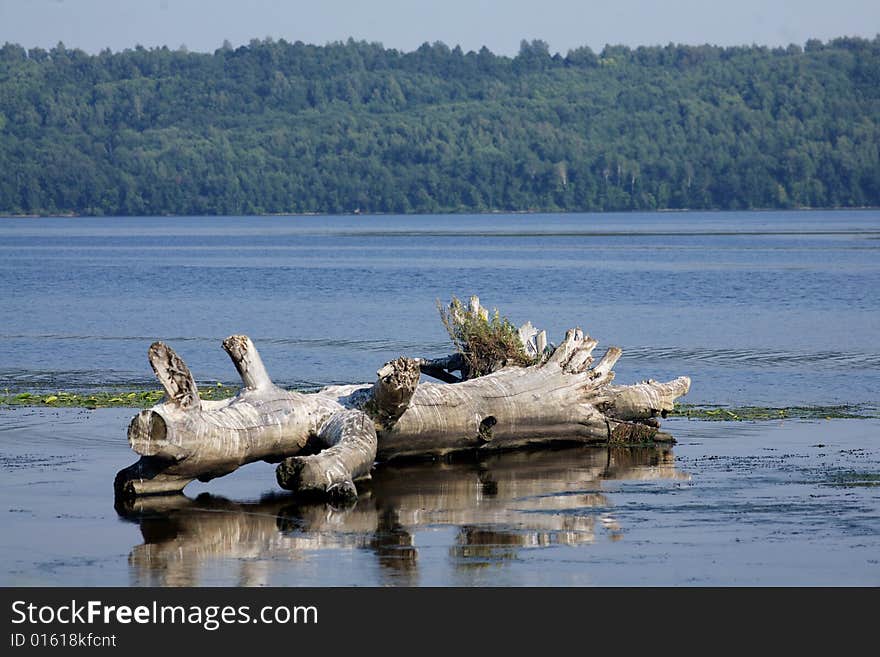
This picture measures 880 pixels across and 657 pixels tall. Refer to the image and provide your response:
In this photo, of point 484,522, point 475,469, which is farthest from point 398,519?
point 475,469

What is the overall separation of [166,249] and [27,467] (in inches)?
4144

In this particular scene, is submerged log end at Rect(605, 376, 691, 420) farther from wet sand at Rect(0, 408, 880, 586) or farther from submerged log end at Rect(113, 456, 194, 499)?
submerged log end at Rect(113, 456, 194, 499)

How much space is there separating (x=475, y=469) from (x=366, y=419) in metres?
1.65

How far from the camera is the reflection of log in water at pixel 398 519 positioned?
11.3 meters

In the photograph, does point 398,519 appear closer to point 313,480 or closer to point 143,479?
point 313,480

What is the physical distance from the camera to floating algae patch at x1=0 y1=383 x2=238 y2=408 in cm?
2120

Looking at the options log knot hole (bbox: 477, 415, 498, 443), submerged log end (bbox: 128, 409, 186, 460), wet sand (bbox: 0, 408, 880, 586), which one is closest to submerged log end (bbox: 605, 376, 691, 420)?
wet sand (bbox: 0, 408, 880, 586)

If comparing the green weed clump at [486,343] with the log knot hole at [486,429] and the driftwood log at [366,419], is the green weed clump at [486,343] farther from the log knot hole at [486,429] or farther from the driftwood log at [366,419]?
the log knot hole at [486,429]

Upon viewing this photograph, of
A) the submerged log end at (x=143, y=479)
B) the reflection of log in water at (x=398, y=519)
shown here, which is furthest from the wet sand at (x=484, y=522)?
the submerged log end at (x=143, y=479)

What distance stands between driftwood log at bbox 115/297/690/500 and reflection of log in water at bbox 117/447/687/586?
0.27 m

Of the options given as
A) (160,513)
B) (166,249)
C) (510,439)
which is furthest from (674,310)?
(166,249)

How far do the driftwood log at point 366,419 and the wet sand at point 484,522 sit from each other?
0.25m

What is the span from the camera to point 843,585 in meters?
10.4
